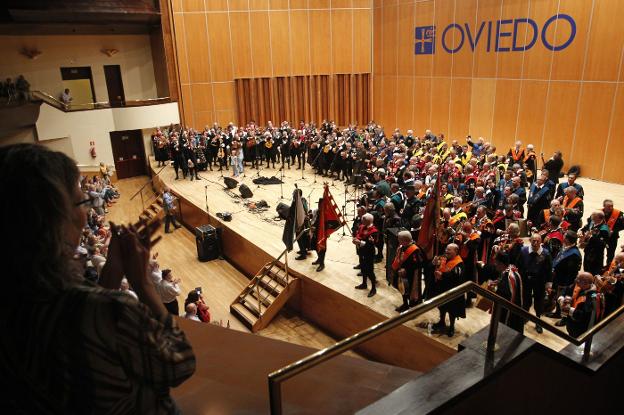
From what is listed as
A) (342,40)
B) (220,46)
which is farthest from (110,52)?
(342,40)

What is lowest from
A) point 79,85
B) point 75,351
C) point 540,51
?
point 75,351

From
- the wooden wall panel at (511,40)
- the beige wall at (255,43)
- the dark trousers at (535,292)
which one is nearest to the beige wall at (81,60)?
the beige wall at (255,43)

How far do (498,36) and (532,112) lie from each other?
288 centimetres

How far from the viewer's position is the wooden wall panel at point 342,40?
21438mm

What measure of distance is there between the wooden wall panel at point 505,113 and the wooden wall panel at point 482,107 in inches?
8.6

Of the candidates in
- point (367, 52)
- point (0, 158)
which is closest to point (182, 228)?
point (367, 52)

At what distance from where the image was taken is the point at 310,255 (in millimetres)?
10516

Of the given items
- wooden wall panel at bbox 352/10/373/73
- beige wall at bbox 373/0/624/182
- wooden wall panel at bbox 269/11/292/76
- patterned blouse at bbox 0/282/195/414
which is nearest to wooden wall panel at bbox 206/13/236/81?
wooden wall panel at bbox 269/11/292/76

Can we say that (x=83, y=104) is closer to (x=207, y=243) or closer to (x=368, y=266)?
(x=207, y=243)

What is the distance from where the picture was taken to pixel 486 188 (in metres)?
9.80

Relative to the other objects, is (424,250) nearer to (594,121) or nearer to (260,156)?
(594,121)

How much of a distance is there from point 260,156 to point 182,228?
4.31 metres

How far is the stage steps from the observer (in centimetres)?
972

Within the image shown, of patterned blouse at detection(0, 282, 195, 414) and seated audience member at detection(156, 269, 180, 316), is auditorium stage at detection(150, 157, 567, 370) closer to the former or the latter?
seated audience member at detection(156, 269, 180, 316)
